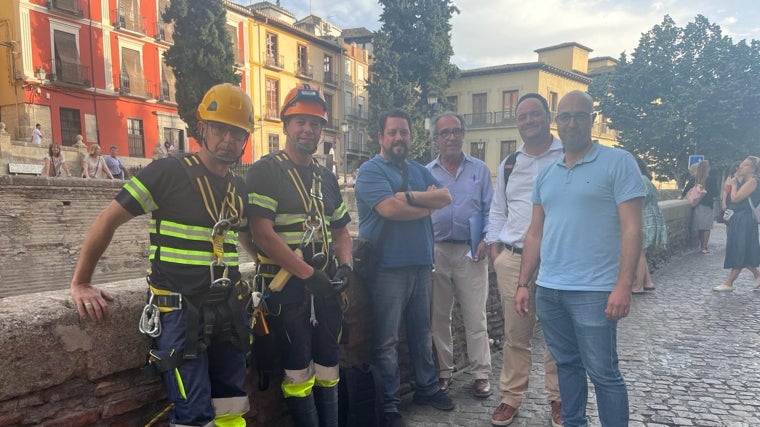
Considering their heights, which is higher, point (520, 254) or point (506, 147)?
point (506, 147)

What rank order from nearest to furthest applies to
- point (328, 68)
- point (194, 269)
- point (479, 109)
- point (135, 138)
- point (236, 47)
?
point (194, 269)
point (135, 138)
point (236, 47)
point (479, 109)
point (328, 68)

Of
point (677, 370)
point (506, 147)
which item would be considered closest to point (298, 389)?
point (677, 370)

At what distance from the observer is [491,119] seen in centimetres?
3966

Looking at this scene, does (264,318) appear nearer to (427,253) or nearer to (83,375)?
(83,375)

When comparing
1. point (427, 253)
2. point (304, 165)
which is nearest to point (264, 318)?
point (304, 165)

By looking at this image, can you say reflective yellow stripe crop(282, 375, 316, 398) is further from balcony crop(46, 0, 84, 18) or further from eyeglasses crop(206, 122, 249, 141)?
balcony crop(46, 0, 84, 18)

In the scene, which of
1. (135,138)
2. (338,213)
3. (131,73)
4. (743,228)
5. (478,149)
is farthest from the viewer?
(478,149)

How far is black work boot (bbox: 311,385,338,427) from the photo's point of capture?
9.05 feet

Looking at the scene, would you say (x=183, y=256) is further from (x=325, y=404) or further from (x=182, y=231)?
(x=325, y=404)

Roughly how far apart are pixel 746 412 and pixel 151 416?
4039mm

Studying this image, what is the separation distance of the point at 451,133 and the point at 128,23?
2966cm

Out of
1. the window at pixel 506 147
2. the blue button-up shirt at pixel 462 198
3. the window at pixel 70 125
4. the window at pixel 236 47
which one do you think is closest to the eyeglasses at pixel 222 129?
the blue button-up shirt at pixel 462 198

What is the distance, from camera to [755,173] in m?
7.22

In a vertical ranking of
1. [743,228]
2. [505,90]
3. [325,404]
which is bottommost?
[325,404]
